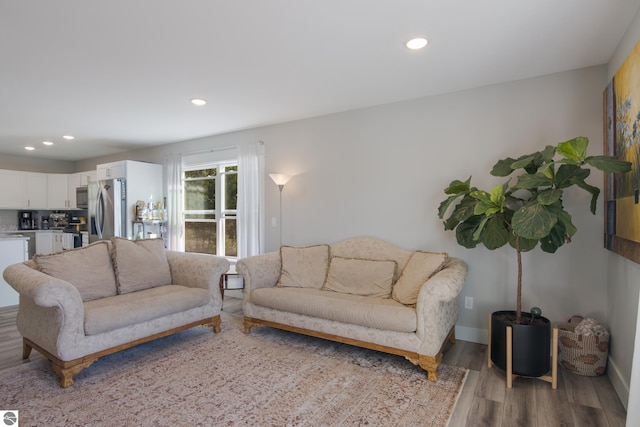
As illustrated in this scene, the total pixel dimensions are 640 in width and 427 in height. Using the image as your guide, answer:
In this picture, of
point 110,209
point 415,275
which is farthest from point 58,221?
point 415,275

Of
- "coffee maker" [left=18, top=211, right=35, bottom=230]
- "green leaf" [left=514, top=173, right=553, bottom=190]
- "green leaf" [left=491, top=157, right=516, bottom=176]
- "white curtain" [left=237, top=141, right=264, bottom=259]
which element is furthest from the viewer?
"coffee maker" [left=18, top=211, right=35, bottom=230]

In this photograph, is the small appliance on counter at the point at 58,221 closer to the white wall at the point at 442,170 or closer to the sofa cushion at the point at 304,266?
the white wall at the point at 442,170

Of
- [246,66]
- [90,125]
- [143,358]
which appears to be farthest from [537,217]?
[90,125]

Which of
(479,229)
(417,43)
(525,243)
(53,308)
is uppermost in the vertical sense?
(417,43)

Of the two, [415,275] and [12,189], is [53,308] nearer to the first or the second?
[415,275]

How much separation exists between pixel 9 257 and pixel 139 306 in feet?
9.65

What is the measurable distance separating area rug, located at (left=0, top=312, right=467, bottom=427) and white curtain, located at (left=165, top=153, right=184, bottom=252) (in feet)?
9.50

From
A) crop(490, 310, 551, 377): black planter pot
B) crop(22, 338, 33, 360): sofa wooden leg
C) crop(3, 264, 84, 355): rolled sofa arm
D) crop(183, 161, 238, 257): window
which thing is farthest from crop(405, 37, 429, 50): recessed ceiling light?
crop(22, 338, 33, 360): sofa wooden leg

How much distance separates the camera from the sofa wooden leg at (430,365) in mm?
2598

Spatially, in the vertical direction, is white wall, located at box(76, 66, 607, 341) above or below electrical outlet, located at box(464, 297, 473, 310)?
above

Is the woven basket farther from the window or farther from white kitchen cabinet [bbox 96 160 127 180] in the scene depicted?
white kitchen cabinet [bbox 96 160 127 180]

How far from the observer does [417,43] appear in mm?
2467

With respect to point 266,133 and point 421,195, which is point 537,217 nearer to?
point 421,195

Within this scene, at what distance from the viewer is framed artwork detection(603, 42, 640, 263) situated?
2.05 m
